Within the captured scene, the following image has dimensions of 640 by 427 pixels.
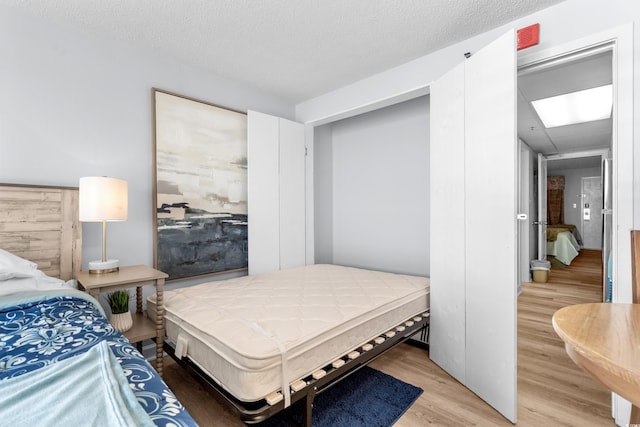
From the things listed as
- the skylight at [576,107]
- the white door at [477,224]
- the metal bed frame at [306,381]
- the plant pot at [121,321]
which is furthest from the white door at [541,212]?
the plant pot at [121,321]

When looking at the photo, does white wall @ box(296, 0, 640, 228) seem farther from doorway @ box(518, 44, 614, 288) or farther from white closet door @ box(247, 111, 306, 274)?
white closet door @ box(247, 111, 306, 274)

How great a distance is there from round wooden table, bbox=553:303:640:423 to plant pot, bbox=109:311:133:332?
7.35 feet

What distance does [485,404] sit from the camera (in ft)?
6.15

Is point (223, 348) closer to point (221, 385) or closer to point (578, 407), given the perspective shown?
point (221, 385)

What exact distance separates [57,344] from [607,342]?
1663 mm

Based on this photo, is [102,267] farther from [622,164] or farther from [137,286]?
[622,164]

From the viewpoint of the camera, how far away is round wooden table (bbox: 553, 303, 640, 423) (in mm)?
640

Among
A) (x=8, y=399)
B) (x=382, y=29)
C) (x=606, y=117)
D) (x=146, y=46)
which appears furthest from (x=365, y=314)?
(x=606, y=117)

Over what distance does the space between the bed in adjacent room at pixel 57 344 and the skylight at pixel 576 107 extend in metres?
4.16

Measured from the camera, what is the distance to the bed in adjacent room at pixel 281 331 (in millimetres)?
1342

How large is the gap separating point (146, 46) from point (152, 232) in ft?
4.85

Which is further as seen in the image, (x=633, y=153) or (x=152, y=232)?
(x=152, y=232)

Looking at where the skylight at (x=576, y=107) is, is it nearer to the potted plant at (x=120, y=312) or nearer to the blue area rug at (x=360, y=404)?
the blue area rug at (x=360, y=404)

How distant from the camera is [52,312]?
54.5 inches
